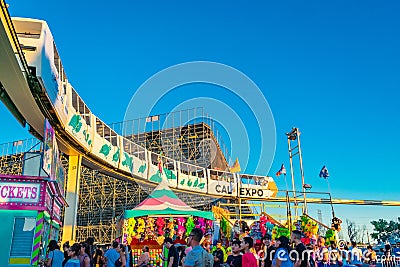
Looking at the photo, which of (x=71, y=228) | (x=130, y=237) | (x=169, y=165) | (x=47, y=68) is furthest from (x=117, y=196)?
(x=47, y=68)

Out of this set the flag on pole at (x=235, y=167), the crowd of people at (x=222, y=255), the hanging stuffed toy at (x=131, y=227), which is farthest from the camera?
the flag on pole at (x=235, y=167)

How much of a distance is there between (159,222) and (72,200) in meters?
4.64

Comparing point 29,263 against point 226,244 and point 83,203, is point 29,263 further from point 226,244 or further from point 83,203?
point 83,203

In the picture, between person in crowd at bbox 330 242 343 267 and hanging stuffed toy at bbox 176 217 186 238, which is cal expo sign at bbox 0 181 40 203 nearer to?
hanging stuffed toy at bbox 176 217 186 238

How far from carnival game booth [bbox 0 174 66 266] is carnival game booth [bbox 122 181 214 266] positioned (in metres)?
4.34

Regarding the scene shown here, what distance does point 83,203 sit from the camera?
33688 mm

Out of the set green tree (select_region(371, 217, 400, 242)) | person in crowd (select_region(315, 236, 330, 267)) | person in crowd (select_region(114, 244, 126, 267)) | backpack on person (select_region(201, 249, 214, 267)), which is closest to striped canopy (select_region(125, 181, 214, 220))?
person in crowd (select_region(114, 244, 126, 267))

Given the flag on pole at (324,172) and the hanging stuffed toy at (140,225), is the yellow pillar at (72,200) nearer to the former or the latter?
the hanging stuffed toy at (140,225)

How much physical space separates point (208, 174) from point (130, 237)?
1927 centimetres

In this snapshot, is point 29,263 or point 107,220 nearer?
point 29,263

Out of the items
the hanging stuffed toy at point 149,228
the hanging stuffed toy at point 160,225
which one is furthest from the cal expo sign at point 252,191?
the hanging stuffed toy at point 149,228

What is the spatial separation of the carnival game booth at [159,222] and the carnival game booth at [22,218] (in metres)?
4.34

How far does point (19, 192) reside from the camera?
965 centimetres

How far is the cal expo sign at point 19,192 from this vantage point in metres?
9.55
